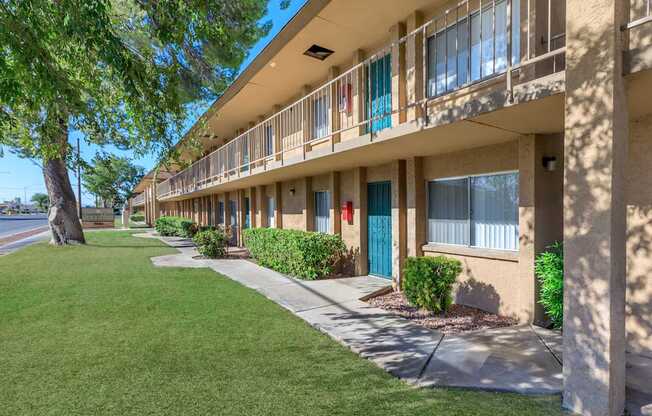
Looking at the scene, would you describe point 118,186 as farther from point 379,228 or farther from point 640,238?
point 640,238

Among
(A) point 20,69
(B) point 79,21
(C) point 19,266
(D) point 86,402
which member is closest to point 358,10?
(B) point 79,21

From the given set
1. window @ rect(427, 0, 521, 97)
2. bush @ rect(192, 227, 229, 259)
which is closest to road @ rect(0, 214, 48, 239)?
bush @ rect(192, 227, 229, 259)

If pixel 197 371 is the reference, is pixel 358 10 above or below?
above

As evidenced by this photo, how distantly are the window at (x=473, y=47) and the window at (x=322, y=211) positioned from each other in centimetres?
566

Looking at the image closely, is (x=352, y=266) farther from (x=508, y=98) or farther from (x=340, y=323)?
(x=508, y=98)

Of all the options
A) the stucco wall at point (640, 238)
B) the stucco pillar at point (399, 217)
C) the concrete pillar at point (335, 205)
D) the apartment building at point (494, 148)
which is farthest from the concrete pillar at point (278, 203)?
the stucco wall at point (640, 238)

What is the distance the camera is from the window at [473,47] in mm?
5801

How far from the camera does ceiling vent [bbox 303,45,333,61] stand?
926cm

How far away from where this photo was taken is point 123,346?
5.22 metres

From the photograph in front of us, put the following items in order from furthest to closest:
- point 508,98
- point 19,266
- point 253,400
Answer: point 19,266 < point 508,98 < point 253,400

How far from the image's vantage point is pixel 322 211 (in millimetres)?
12469

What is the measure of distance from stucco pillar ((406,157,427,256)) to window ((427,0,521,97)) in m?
1.55

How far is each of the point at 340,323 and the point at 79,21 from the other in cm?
530

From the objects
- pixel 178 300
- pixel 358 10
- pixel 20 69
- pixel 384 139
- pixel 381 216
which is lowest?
pixel 178 300
